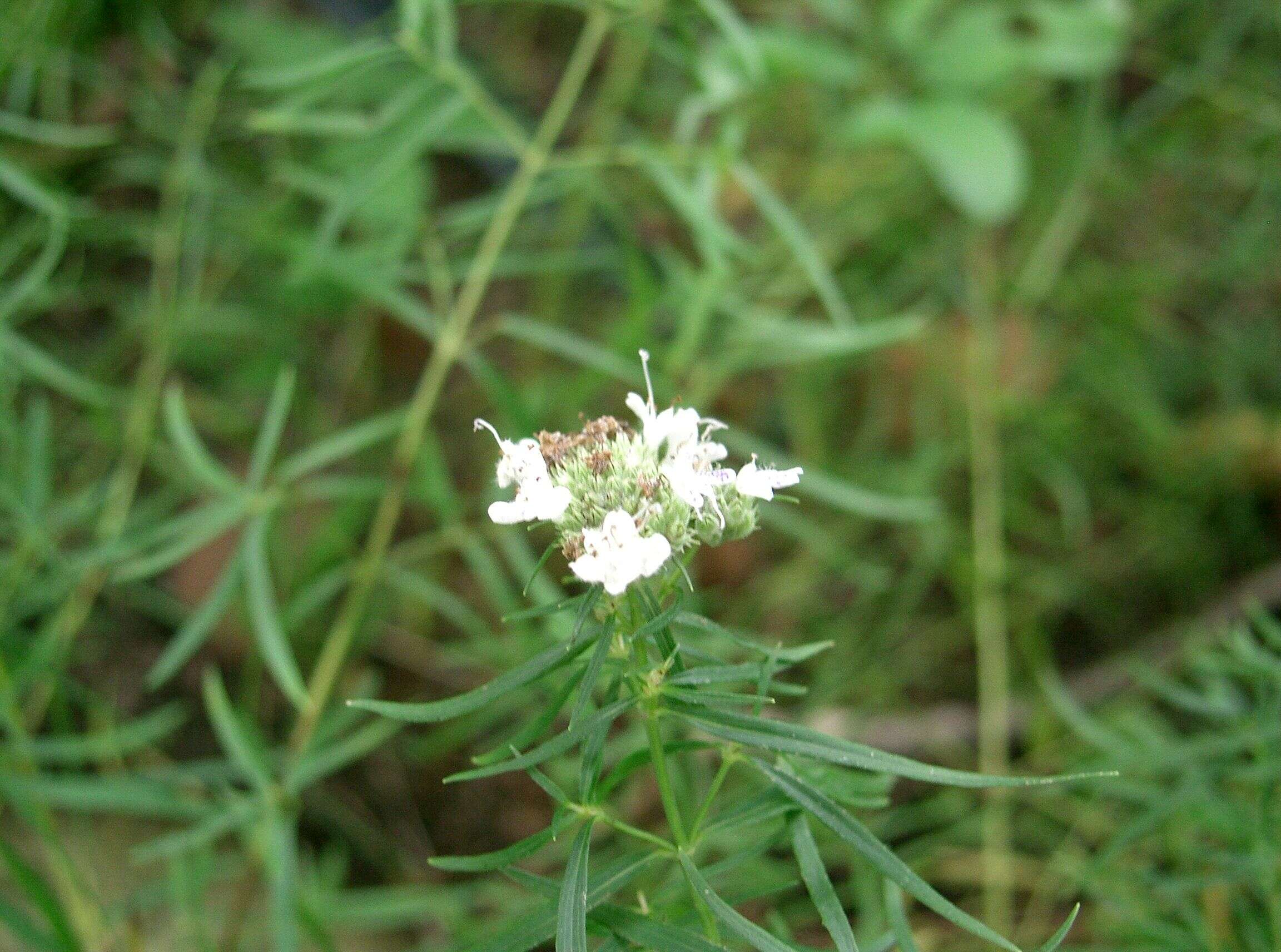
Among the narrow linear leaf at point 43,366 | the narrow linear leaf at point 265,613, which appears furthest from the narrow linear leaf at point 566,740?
the narrow linear leaf at point 43,366

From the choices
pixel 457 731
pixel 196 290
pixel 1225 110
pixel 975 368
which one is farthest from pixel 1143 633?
pixel 196 290

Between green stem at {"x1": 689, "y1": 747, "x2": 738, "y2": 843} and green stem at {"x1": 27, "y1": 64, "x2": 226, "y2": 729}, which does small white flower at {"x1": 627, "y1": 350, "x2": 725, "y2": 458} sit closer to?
green stem at {"x1": 689, "y1": 747, "x2": 738, "y2": 843}

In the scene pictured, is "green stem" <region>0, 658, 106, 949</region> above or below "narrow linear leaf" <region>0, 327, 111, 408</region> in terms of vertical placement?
below

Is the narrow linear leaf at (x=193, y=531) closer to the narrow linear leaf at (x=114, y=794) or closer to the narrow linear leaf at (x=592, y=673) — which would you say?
the narrow linear leaf at (x=114, y=794)

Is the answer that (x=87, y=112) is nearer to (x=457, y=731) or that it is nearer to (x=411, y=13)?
(x=411, y=13)

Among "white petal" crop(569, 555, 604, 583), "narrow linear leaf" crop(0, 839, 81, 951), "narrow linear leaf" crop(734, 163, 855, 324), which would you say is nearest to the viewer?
"white petal" crop(569, 555, 604, 583)

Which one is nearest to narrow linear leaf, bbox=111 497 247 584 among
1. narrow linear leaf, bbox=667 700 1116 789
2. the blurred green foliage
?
the blurred green foliage
